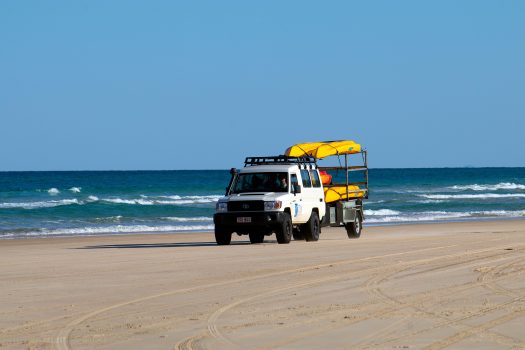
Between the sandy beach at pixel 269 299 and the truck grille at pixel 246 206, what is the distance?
1.78 meters

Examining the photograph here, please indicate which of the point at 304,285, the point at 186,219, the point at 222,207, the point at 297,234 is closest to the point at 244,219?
the point at 222,207

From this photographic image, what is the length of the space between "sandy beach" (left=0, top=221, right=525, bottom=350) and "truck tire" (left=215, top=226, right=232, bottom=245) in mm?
2294

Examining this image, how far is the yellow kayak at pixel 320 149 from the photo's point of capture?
27609 mm

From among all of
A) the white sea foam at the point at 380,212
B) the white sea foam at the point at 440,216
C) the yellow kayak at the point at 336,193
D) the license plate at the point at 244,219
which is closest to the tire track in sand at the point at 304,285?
the license plate at the point at 244,219

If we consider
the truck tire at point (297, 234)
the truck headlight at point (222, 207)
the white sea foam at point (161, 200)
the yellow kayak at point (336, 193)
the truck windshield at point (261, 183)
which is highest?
the truck windshield at point (261, 183)

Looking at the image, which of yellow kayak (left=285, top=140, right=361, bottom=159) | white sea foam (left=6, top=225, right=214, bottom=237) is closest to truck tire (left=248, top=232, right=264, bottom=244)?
yellow kayak (left=285, top=140, right=361, bottom=159)

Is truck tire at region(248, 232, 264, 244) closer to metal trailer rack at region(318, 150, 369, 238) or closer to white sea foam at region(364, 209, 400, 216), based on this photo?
metal trailer rack at region(318, 150, 369, 238)

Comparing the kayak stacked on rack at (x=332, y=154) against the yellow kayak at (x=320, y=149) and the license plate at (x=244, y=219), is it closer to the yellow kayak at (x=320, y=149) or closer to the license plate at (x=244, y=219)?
the yellow kayak at (x=320, y=149)

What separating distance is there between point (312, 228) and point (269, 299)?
13.4 meters

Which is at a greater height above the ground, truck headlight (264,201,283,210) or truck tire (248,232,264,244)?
truck headlight (264,201,283,210)

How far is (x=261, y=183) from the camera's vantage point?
A: 25.4 meters

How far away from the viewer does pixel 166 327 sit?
10.4 m

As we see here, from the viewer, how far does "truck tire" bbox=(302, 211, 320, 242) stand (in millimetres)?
26094

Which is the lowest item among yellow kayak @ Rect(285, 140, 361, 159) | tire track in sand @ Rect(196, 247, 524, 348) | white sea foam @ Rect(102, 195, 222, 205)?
tire track in sand @ Rect(196, 247, 524, 348)
